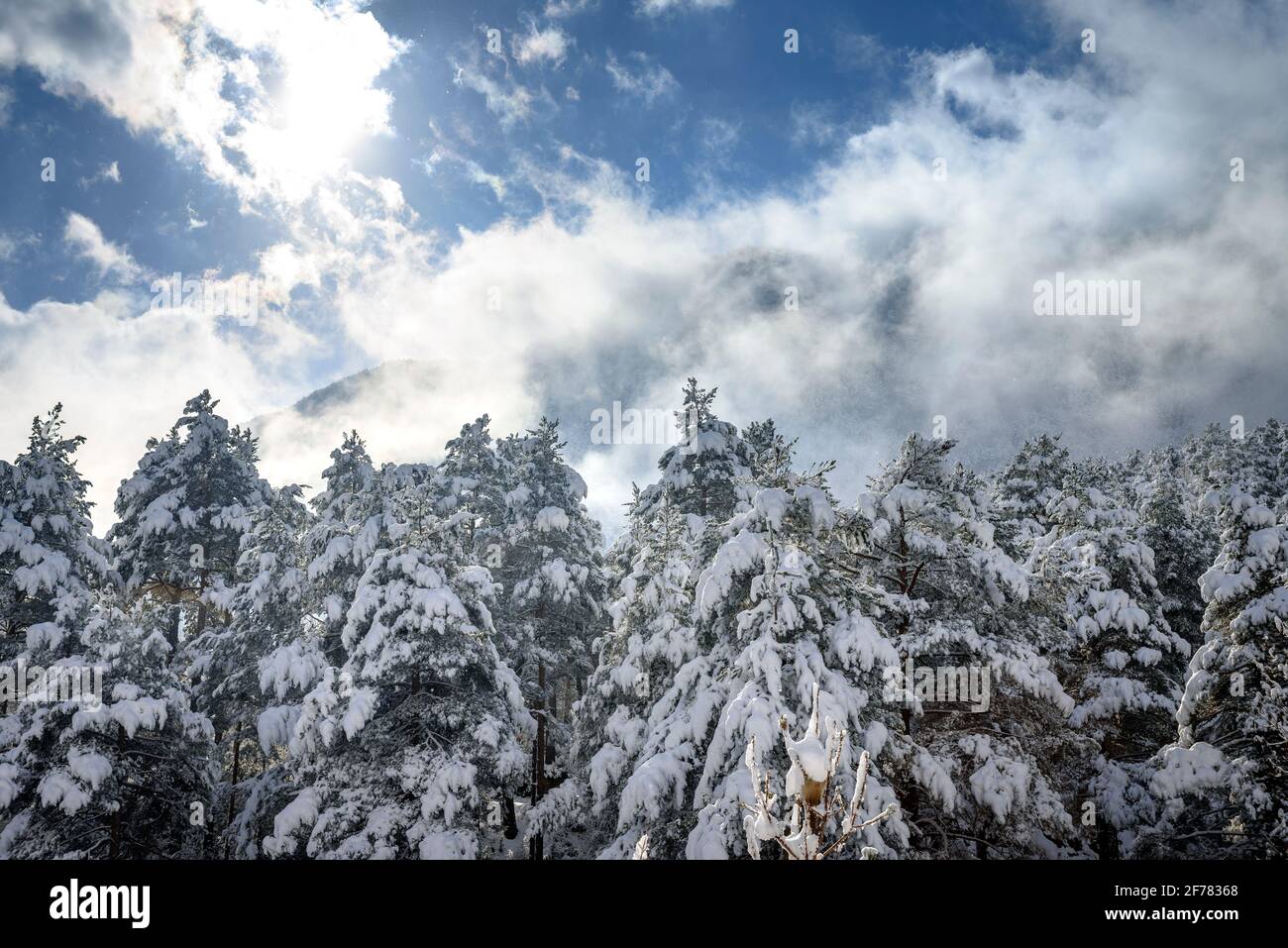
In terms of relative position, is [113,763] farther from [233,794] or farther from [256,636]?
[256,636]

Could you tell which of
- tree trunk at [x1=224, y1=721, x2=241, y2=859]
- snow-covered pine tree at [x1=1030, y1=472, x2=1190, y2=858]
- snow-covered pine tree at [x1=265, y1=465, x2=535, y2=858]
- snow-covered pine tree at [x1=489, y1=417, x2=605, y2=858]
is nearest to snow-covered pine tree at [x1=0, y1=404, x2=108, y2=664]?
tree trunk at [x1=224, y1=721, x2=241, y2=859]

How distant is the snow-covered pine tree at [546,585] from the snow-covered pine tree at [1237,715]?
16.4 metres

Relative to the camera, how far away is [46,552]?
62.5ft

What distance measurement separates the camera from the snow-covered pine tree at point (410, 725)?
43.9ft

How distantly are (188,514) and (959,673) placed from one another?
85.0 feet

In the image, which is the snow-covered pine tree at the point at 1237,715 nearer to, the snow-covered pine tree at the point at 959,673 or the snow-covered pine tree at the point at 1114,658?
the snow-covered pine tree at the point at 959,673

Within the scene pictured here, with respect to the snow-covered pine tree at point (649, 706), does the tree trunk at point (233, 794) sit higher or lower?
lower

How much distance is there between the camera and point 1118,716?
61.4 ft

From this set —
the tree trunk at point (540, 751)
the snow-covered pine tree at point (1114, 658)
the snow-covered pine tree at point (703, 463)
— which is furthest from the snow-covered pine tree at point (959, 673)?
the tree trunk at point (540, 751)

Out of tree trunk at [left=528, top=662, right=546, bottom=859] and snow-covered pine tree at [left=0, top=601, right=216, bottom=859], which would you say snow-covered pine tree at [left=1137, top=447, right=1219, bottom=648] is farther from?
snow-covered pine tree at [left=0, top=601, right=216, bottom=859]

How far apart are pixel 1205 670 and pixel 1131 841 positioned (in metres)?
4.76

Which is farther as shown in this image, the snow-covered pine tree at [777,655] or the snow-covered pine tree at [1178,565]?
the snow-covered pine tree at [1178,565]
